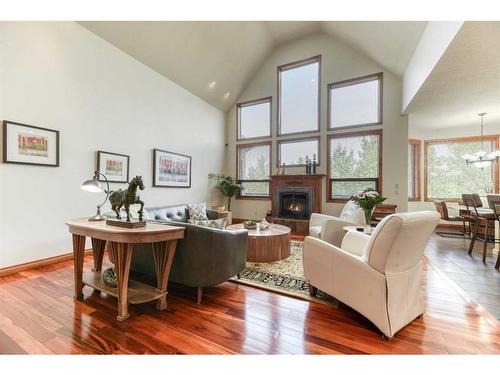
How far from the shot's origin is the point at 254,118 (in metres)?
6.53

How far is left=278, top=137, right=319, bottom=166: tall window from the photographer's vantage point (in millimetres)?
5668

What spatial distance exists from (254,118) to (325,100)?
80.7 inches

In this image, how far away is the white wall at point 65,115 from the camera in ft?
8.87

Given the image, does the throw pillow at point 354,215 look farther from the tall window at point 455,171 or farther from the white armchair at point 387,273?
the tall window at point 455,171

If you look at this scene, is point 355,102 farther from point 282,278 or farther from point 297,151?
point 282,278

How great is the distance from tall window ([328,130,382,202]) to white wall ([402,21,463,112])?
0.98 meters

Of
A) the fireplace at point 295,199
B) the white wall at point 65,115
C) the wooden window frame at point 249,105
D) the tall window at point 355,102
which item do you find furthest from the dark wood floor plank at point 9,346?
the tall window at point 355,102

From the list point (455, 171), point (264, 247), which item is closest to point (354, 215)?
point (264, 247)

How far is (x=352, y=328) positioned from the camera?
1.67 meters

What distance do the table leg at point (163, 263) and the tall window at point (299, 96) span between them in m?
4.86

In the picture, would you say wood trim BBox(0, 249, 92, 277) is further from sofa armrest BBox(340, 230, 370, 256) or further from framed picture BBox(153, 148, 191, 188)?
sofa armrest BBox(340, 230, 370, 256)
